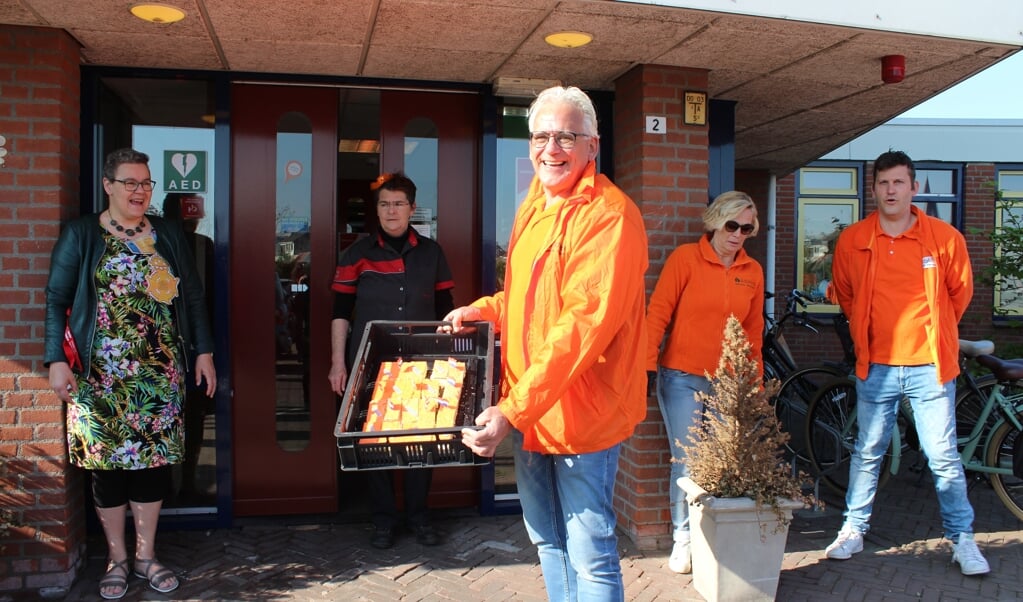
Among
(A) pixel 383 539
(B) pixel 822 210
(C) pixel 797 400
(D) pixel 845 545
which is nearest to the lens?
(D) pixel 845 545

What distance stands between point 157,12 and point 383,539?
9.65 ft

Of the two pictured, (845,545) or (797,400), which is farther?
(797,400)

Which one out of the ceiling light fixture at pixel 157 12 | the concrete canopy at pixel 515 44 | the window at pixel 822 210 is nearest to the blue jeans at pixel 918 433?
the concrete canopy at pixel 515 44

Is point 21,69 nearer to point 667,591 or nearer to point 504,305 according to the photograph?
point 504,305

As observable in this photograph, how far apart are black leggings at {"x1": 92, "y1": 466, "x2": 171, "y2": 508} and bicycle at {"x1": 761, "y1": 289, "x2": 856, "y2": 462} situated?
3790 mm

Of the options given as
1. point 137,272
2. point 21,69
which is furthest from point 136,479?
point 21,69

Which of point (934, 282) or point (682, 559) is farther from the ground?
point (934, 282)

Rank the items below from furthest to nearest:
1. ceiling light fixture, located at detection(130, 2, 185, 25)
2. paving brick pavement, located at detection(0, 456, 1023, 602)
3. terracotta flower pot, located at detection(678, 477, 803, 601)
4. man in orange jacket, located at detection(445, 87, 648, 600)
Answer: paving brick pavement, located at detection(0, 456, 1023, 602), terracotta flower pot, located at detection(678, 477, 803, 601), ceiling light fixture, located at detection(130, 2, 185, 25), man in orange jacket, located at detection(445, 87, 648, 600)

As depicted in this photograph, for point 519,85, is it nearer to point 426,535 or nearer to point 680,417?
point 680,417

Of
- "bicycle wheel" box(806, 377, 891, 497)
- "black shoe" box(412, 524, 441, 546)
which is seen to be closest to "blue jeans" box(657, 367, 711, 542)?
"black shoe" box(412, 524, 441, 546)

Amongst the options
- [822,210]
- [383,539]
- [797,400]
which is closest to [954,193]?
[822,210]

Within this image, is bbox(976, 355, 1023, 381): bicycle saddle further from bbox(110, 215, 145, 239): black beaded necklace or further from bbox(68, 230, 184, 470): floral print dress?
bbox(110, 215, 145, 239): black beaded necklace

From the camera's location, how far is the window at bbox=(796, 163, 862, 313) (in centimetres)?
1162

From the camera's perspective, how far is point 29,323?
4.02 m
